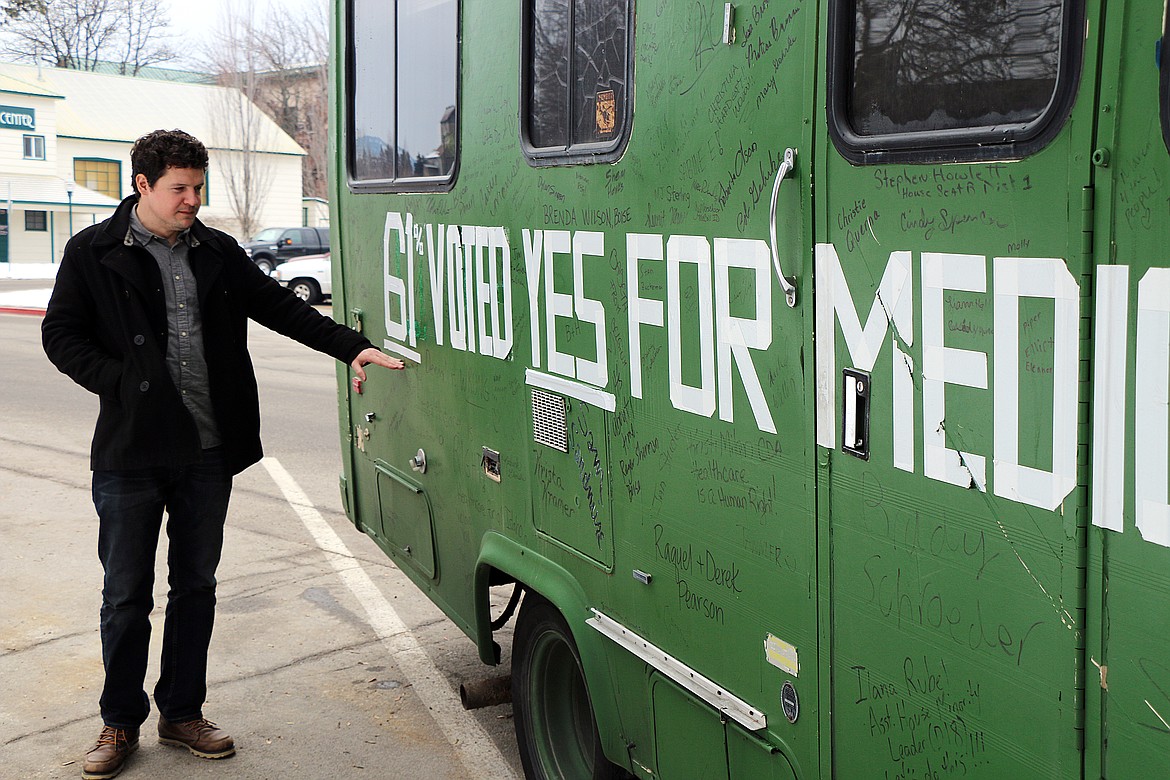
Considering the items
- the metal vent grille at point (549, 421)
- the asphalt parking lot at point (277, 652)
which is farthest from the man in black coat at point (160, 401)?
the metal vent grille at point (549, 421)

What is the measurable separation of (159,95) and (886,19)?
53835mm

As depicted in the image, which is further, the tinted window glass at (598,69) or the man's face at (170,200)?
the man's face at (170,200)

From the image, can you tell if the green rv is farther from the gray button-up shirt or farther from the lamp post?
the lamp post

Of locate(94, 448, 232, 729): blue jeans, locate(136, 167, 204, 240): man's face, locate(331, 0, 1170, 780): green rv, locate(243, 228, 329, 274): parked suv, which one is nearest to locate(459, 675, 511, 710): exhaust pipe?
locate(331, 0, 1170, 780): green rv

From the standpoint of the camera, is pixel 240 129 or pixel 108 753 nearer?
pixel 108 753

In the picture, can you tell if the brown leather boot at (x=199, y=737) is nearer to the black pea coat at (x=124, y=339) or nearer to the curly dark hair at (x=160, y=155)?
the black pea coat at (x=124, y=339)

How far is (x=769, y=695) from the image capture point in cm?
261

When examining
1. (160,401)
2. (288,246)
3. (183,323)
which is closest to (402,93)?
(183,323)

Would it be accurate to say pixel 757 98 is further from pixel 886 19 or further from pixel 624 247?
pixel 624 247

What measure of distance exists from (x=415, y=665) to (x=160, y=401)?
1.82 m

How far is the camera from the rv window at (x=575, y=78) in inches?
121

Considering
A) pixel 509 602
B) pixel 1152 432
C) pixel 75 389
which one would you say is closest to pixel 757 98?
pixel 1152 432

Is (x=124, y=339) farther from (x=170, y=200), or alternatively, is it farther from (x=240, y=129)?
(x=240, y=129)

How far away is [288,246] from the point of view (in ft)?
110
